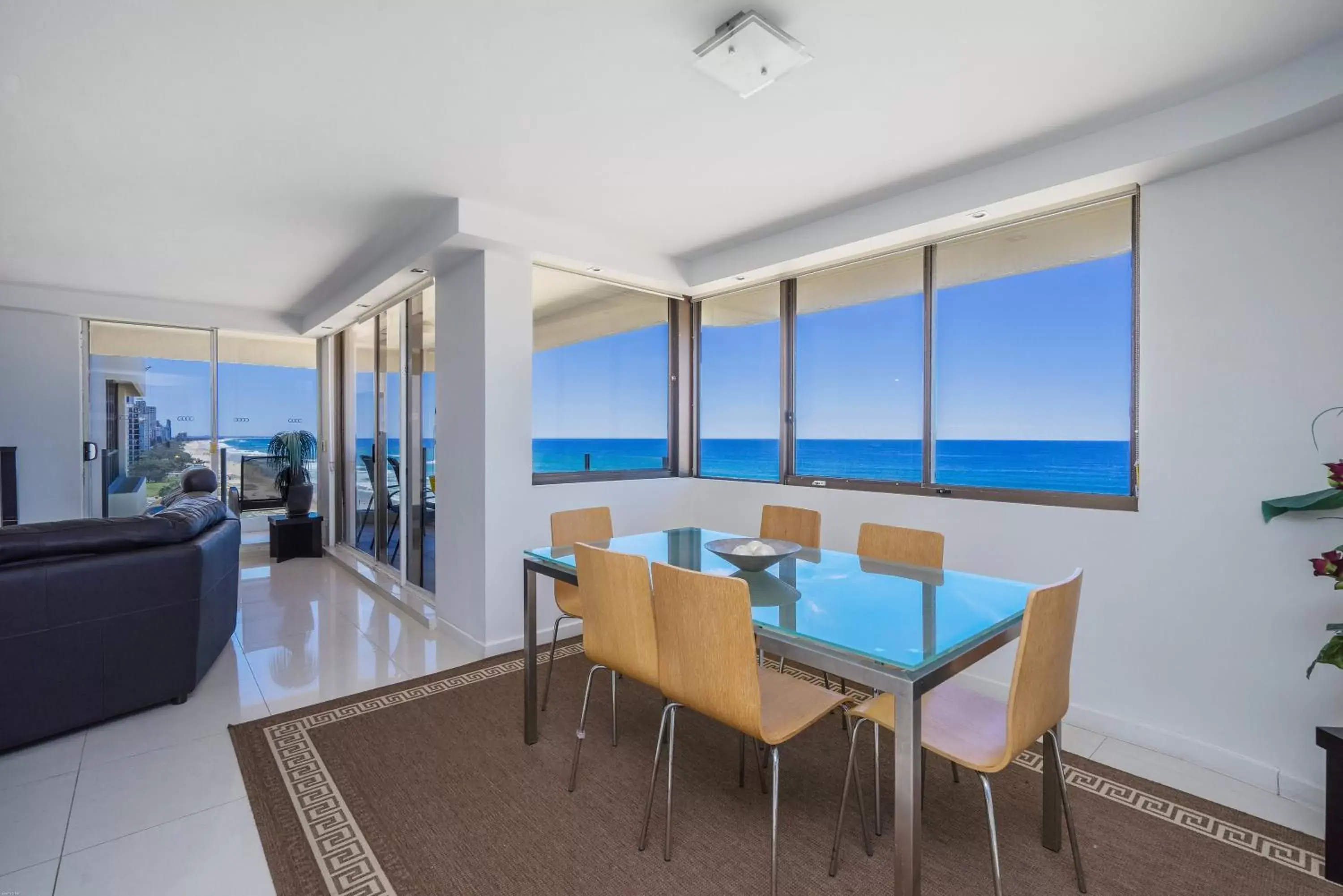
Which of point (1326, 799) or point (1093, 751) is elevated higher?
point (1326, 799)

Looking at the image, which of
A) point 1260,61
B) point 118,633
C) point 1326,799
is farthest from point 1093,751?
point 118,633

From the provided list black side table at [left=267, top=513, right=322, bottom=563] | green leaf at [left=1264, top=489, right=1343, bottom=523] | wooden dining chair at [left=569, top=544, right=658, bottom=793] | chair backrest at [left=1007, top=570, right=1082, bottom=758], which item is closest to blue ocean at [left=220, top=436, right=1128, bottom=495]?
green leaf at [left=1264, top=489, right=1343, bottom=523]

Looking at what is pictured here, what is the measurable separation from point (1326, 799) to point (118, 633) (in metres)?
4.57

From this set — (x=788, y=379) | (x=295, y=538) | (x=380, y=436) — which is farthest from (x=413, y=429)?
(x=788, y=379)

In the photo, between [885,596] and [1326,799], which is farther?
[885,596]

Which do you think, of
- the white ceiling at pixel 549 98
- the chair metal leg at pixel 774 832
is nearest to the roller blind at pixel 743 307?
the white ceiling at pixel 549 98

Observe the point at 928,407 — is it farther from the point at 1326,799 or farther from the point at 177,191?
the point at 177,191

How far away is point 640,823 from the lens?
205 cm

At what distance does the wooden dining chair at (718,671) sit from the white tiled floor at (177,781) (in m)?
1.33

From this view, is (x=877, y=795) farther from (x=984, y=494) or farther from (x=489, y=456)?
(x=489, y=456)

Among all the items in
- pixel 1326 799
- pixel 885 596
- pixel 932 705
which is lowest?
pixel 1326 799

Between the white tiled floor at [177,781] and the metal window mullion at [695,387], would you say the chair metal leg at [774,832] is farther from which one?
the metal window mullion at [695,387]

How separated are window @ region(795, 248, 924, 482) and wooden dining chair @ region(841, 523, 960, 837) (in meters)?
0.89

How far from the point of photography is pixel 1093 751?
2.52 meters
